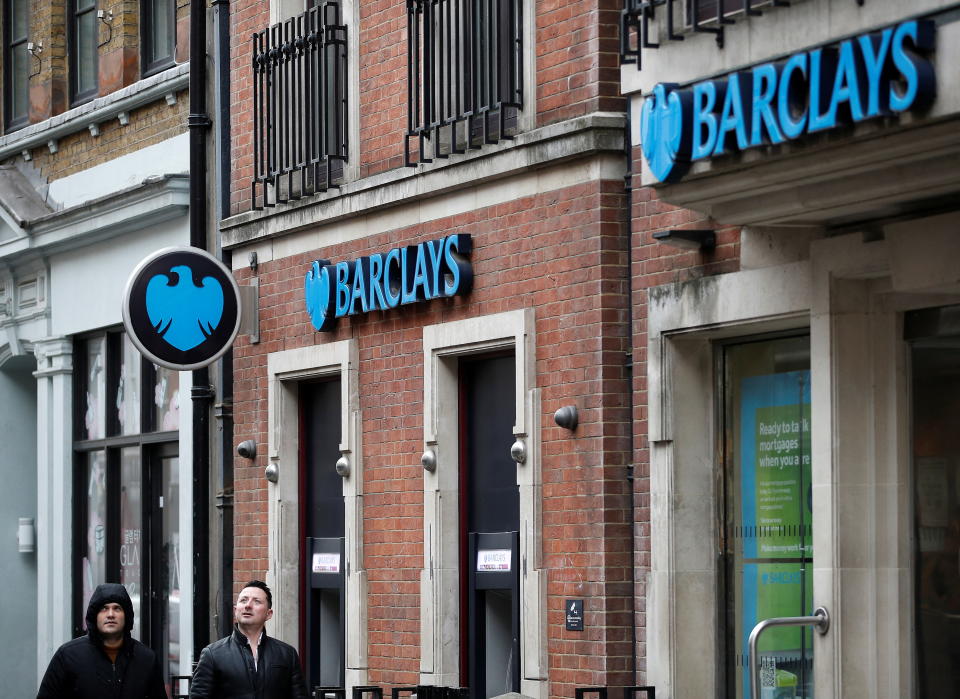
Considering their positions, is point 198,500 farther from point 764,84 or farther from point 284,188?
point 764,84

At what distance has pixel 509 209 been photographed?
41.4 feet

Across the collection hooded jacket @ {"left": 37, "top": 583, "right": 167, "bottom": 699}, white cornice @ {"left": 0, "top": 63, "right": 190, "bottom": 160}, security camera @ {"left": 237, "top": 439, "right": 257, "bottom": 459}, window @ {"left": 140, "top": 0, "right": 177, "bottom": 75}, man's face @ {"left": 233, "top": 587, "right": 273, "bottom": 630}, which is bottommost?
hooded jacket @ {"left": 37, "top": 583, "right": 167, "bottom": 699}

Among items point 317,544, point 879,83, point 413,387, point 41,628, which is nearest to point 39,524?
point 41,628

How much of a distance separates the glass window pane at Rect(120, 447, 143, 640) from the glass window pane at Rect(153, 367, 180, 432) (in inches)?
22.1

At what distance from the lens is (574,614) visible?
38.8ft

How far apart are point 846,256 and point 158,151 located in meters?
9.23

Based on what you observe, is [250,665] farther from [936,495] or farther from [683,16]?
[683,16]

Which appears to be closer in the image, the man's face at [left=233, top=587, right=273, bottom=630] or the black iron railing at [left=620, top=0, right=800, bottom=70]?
the black iron railing at [left=620, top=0, right=800, bottom=70]

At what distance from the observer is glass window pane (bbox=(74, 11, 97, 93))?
1992 centimetres

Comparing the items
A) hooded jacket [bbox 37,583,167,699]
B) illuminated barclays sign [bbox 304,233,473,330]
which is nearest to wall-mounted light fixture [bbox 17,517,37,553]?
illuminated barclays sign [bbox 304,233,473,330]

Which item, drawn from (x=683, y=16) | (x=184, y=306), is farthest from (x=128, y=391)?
(x=683, y=16)

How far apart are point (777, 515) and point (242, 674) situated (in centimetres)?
298

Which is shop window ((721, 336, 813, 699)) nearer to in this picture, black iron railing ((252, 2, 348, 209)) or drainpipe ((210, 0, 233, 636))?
black iron railing ((252, 2, 348, 209))

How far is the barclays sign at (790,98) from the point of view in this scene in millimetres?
7914
